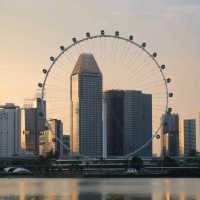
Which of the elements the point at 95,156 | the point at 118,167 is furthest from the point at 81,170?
the point at 95,156

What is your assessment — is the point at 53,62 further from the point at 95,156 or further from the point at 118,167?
the point at 118,167

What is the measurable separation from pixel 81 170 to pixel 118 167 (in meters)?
5.47

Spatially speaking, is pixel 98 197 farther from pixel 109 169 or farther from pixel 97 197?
pixel 109 169

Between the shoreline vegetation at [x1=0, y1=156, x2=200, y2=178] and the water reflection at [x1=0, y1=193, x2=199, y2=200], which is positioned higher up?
the water reflection at [x1=0, y1=193, x2=199, y2=200]

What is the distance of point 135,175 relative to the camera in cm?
9350

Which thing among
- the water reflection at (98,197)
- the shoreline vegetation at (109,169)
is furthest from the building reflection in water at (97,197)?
the shoreline vegetation at (109,169)

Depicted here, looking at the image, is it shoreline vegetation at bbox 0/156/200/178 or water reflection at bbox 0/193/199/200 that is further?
shoreline vegetation at bbox 0/156/200/178

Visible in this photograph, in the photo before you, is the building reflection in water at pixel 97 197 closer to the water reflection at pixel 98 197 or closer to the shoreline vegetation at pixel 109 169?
the water reflection at pixel 98 197

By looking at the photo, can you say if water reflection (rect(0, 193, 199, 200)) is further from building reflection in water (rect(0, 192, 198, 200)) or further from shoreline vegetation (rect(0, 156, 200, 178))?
shoreline vegetation (rect(0, 156, 200, 178))

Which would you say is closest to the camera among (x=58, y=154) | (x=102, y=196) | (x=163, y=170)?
(x=102, y=196)

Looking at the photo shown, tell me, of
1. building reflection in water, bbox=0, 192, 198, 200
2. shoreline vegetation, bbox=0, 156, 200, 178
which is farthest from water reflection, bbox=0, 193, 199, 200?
shoreline vegetation, bbox=0, 156, 200, 178

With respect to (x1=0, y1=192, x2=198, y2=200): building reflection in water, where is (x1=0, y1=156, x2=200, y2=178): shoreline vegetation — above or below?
below

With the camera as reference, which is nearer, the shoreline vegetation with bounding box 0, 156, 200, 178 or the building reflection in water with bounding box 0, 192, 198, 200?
the building reflection in water with bounding box 0, 192, 198, 200

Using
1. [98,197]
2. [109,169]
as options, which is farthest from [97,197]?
[109,169]
